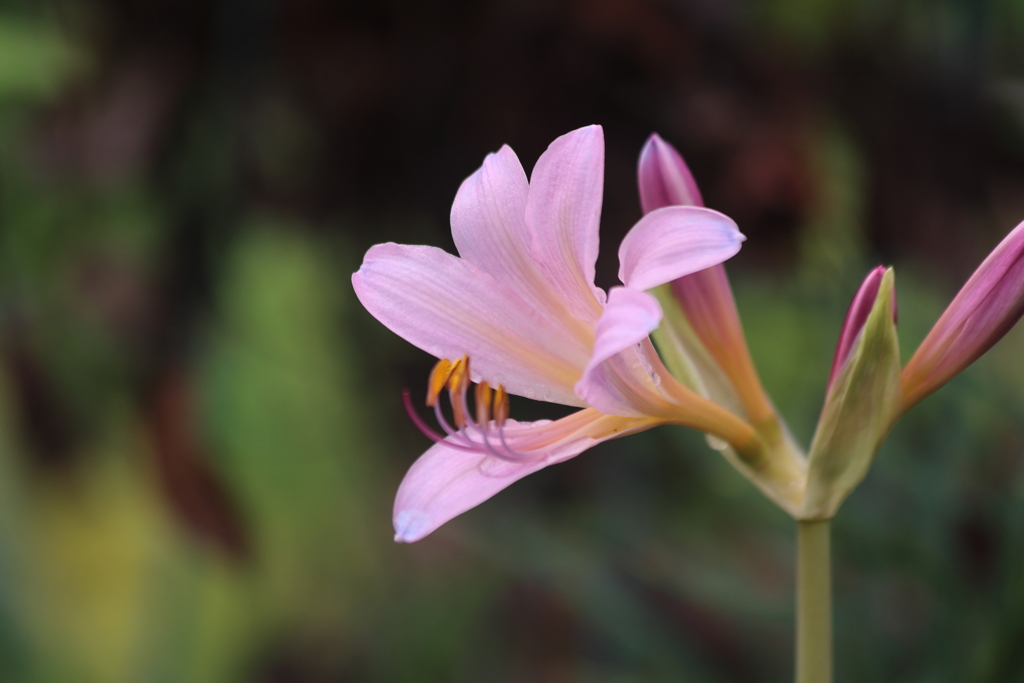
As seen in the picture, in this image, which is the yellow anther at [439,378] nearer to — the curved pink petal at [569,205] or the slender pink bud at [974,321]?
the curved pink petal at [569,205]

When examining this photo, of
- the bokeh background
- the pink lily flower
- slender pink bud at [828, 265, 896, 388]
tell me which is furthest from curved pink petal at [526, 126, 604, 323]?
the bokeh background

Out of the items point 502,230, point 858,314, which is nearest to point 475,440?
point 502,230

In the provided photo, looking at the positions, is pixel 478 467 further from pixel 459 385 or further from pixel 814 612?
pixel 814 612

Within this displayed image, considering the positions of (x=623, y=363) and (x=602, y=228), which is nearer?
(x=623, y=363)

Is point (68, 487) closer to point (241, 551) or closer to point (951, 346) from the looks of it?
point (241, 551)

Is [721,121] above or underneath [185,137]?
underneath

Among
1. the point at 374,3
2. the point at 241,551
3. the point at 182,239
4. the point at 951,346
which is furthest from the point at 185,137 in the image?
the point at 951,346

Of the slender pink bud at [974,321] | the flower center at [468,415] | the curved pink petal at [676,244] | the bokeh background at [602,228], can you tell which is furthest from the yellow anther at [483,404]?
the bokeh background at [602,228]
